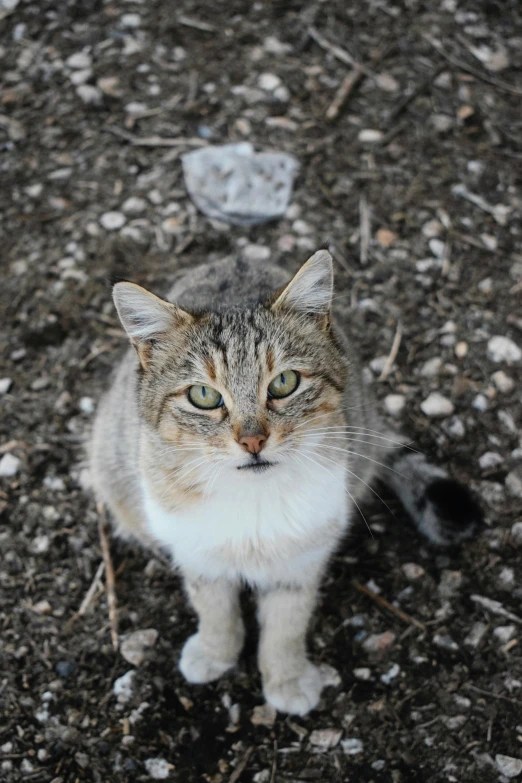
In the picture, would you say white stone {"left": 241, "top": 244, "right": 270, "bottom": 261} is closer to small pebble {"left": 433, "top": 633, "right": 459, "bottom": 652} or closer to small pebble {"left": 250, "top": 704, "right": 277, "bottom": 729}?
small pebble {"left": 433, "top": 633, "right": 459, "bottom": 652}

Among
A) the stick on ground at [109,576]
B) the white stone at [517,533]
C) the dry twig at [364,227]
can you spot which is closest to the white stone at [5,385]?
the stick on ground at [109,576]

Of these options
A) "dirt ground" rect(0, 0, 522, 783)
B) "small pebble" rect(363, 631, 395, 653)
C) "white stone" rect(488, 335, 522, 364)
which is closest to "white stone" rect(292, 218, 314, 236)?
"dirt ground" rect(0, 0, 522, 783)

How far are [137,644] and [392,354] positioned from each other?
182 centimetres

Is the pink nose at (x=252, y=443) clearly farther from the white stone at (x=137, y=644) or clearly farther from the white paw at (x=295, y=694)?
the white stone at (x=137, y=644)

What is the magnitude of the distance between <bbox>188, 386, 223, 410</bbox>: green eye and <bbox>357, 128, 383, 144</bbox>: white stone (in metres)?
2.84

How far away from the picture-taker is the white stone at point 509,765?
2.61 meters

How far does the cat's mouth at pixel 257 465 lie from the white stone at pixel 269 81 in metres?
3.33

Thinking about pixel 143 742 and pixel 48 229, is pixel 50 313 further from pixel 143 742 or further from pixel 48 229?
pixel 143 742

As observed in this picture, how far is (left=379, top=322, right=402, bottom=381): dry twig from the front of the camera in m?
3.72

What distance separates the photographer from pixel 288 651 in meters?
2.76

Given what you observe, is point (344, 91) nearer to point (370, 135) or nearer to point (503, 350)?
point (370, 135)

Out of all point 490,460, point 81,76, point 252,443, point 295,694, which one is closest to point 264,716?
point 295,694

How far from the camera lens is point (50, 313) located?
3.95 meters

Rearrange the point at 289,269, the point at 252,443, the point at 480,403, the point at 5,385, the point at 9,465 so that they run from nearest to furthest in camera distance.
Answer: the point at 252,443 < the point at 9,465 < the point at 480,403 < the point at 5,385 < the point at 289,269
